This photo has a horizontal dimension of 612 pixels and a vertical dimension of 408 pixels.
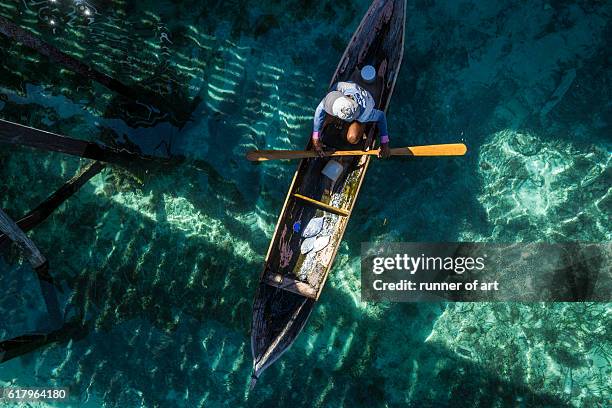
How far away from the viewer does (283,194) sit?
6496 mm

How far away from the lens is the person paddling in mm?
5164

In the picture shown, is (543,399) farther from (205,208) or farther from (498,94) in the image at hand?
(205,208)

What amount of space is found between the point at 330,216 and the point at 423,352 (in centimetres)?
246

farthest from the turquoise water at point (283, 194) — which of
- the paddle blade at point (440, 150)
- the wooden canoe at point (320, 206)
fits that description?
the paddle blade at point (440, 150)

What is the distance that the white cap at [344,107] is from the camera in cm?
511

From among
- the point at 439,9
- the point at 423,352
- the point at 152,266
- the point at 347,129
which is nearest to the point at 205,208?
the point at 152,266

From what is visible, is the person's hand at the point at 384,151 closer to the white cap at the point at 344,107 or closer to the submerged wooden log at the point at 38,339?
the white cap at the point at 344,107

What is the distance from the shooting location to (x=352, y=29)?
6500mm

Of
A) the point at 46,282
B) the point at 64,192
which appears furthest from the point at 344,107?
the point at 46,282

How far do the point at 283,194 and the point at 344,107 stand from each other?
187cm

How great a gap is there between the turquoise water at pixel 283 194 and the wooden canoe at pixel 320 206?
1.70ft

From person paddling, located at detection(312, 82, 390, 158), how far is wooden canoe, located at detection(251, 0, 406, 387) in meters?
0.23

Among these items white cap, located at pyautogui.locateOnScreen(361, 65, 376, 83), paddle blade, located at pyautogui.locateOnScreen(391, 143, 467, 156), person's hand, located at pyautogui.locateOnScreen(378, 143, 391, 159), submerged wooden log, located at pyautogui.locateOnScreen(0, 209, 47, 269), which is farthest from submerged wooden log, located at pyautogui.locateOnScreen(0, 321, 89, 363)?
white cap, located at pyautogui.locateOnScreen(361, 65, 376, 83)

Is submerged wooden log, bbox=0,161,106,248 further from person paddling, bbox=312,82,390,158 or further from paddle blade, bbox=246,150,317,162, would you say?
person paddling, bbox=312,82,390,158
